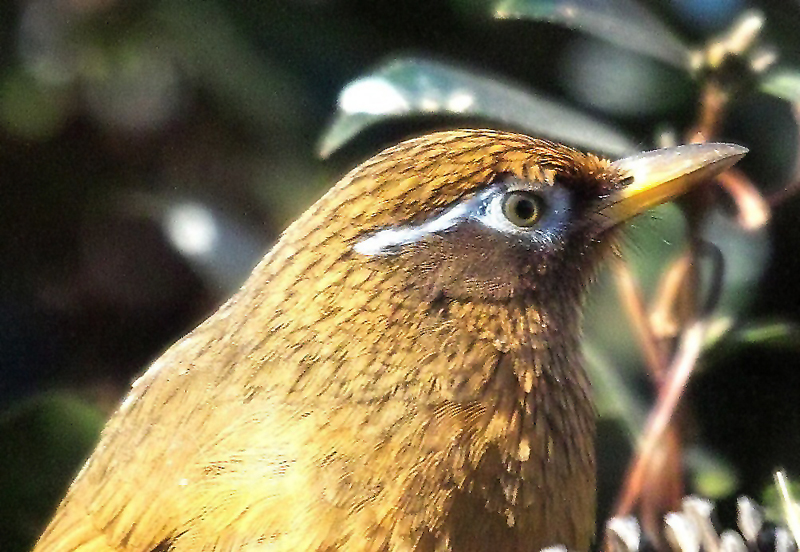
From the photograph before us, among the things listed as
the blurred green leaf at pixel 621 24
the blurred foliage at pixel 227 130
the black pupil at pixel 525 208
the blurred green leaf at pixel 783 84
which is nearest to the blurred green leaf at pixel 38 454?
the blurred foliage at pixel 227 130

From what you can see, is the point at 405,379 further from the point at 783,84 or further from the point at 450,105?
the point at 783,84

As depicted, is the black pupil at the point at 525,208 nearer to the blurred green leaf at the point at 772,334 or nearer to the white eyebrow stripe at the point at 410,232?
the white eyebrow stripe at the point at 410,232

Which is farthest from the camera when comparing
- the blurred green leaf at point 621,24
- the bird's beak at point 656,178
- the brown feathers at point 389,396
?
the blurred green leaf at point 621,24

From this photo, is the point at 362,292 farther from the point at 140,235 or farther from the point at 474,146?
Answer: the point at 140,235

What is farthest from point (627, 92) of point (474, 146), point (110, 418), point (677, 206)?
point (110, 418)

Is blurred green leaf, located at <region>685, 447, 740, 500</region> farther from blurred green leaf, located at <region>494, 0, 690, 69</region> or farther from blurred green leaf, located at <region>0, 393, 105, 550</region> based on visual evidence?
blurred green leaf, located at <region>0, 393, 105, 550</region>

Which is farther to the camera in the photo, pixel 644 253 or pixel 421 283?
pixel 644 253
